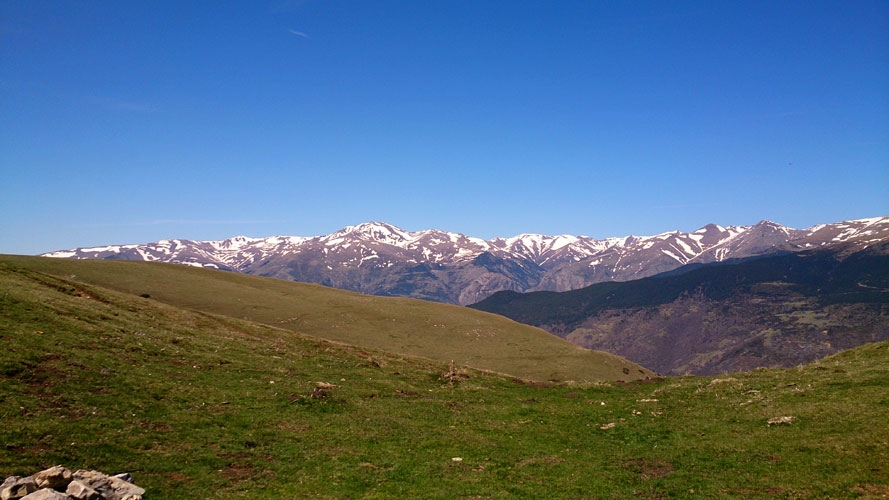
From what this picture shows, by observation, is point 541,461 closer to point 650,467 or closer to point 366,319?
point 650,467

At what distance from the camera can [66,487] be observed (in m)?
17.5

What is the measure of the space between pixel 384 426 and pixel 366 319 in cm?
6063

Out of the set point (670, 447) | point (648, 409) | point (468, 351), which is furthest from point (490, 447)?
point (468, 351)

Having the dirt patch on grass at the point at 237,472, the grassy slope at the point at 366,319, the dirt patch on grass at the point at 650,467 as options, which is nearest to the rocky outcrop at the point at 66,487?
the dirt patch on grass at the point at 237,472

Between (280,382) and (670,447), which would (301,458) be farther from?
(670,447)

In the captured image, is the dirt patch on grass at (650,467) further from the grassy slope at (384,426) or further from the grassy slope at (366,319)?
the grassy slope at (366,319)

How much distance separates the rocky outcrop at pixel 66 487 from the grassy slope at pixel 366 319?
193ft

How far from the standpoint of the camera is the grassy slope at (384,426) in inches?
866

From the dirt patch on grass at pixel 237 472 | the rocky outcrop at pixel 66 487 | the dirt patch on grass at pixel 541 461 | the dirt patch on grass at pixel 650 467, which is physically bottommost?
the dirt patch on grass at pixel 541 461

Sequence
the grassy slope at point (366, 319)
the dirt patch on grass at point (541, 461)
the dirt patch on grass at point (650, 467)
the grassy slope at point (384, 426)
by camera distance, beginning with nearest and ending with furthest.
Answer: the grassy slope at point (384, 426) → the dirt patch on grass at point (650, 467) → the dirt patch on grass at point (541, 461) → the grassy slope at point (366, 319)

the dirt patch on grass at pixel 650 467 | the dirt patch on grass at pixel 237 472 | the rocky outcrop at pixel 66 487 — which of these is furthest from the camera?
the dirt patch on grass at pixel 650 467

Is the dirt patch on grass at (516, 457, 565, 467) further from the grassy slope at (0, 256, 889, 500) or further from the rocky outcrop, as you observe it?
the rocky outcrop

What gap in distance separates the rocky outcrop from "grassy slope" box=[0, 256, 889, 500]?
65.6 inches

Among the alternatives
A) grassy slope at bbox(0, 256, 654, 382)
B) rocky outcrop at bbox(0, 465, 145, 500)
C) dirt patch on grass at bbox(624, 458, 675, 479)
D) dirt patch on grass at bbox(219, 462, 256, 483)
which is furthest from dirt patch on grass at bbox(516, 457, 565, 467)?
grassy slope at bbox(0, 256, 654, 382)
